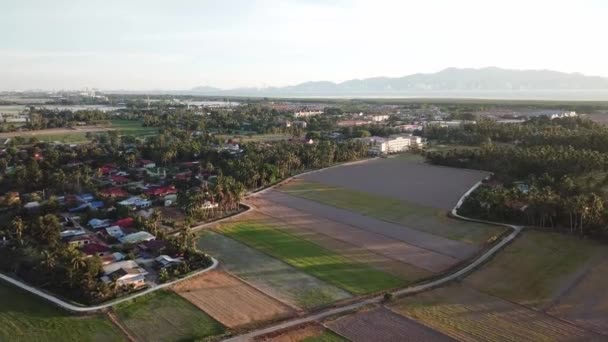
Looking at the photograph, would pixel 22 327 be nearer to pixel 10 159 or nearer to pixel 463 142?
pixel 10 159

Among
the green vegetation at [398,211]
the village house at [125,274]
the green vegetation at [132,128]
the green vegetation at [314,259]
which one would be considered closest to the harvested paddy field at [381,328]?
the green vegetation at [314,259]

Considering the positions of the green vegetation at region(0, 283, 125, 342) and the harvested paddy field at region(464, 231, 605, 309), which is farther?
the harvested paddy field at region(464, 231, 605, 309)

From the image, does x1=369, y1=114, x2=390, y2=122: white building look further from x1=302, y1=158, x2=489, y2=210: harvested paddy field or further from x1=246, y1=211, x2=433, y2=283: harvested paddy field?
x1=246, y1=211, x2=433, y2=283: harvested paddy field

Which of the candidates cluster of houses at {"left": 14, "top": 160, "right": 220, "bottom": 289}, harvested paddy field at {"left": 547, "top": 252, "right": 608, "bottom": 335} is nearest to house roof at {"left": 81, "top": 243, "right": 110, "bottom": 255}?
cluster of houses at {"left": 14, "top": 160, "right": 220, "bottom": 289}

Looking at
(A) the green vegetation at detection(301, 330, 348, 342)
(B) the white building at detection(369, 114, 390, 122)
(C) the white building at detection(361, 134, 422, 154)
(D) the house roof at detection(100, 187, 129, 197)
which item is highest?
(B) the white building at detection(369, 114, 390, 122)

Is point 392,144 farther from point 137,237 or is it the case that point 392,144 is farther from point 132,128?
point 132,128

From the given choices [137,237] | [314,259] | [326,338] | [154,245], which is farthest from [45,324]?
[314,259]

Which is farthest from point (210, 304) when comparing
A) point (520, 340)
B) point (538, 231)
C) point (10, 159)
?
point (10, 159)
